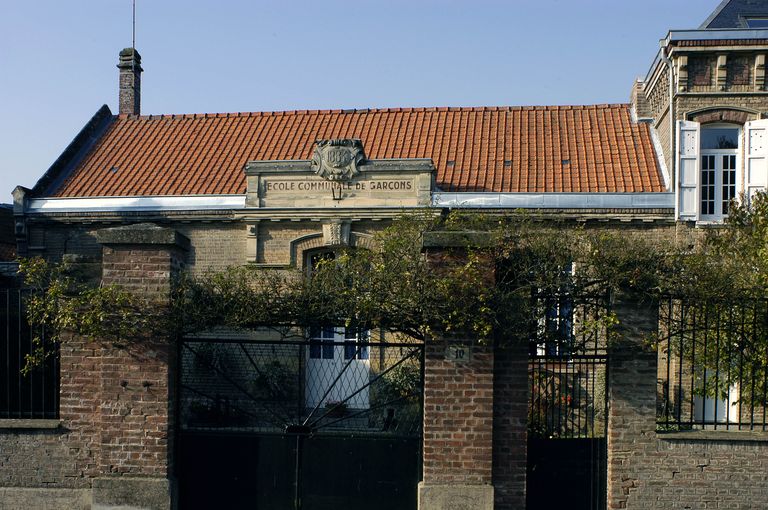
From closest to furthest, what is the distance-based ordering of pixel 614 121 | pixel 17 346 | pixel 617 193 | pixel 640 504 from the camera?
pixel 640 504 < pixel 17 346 < pixel 617 193 < pixel 614 121

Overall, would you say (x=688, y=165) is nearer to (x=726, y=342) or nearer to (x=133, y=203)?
(x=726, y=342)

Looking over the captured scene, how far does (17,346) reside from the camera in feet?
30.4

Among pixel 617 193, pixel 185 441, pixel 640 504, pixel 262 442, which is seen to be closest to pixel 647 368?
pixel 640 504

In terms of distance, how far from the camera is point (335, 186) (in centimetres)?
1761

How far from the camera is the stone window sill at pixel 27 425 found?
27.4ft

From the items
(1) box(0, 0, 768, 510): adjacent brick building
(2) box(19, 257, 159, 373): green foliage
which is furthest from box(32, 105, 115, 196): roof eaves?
(2) box(19, 257, 159, 373): green foliage

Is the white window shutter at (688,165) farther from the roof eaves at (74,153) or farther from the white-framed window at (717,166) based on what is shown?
the roof eaves at (74,153)

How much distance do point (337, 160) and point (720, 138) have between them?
8.49 meters

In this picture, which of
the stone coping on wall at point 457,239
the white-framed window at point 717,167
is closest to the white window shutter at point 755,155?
the white-framed window at point 717,167

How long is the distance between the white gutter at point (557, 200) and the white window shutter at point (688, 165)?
0.29m

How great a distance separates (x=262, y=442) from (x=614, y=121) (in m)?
15.0

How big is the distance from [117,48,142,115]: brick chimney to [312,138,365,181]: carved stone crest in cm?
899

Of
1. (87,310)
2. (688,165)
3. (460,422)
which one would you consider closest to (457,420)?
(460,422)

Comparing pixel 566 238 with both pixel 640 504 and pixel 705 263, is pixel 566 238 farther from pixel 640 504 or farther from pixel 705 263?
pixel 640 504
